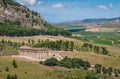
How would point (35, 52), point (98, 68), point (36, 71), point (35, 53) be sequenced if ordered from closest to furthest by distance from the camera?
1. point (36, 71)
2. point (98, 68)
3. point (35, 53)
4. point (35, 52)

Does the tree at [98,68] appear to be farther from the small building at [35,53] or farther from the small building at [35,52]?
the small building at [35,52]

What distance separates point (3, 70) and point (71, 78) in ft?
81.9

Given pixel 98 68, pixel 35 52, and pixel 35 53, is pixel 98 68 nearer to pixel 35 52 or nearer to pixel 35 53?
pixel 35 53

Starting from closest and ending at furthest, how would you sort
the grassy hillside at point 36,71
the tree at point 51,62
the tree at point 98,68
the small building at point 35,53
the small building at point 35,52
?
the grassy hillside at point 36,71
the tree at point 98,68
the tree at point 51,62
the small building at point 35,53
the small building at point 35,52

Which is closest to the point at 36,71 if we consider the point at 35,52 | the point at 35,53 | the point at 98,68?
the point at 98,68

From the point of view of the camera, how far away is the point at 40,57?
195 meters

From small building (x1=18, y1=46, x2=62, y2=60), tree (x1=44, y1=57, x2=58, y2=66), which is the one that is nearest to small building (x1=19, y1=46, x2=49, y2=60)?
small building (x1=18, y1=46, x2=62, y2=60)

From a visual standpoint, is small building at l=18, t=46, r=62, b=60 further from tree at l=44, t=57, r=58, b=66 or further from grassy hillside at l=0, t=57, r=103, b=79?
grassy hillside at l=0, t=57, r=103, b=79

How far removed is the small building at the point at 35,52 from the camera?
19525 centimetres

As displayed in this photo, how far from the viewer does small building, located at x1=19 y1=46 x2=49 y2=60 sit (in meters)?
195

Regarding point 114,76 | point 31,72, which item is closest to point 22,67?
point 31,72

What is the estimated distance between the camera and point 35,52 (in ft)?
641

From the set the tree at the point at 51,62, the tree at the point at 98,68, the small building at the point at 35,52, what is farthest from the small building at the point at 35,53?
the tree at the point at 98,68

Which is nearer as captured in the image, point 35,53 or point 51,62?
point 51,62
